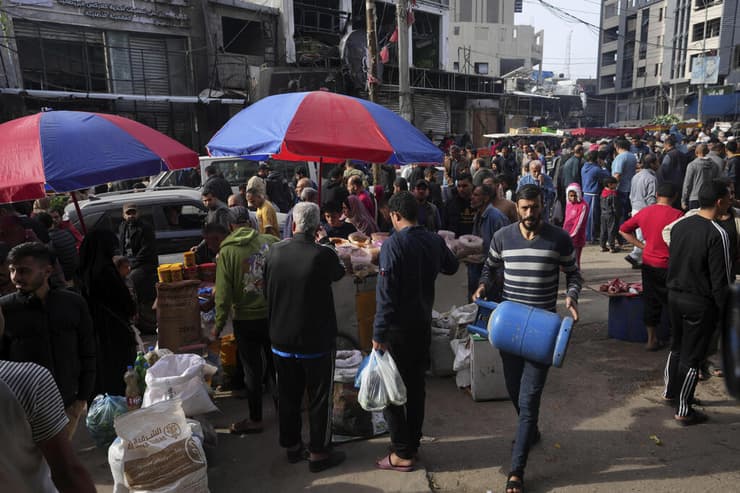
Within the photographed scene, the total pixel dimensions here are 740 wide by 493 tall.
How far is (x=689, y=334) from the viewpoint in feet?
13.9

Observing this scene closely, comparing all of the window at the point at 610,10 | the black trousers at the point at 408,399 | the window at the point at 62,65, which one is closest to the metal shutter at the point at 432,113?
the window at the point at 62,65

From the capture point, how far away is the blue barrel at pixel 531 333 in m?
3.37

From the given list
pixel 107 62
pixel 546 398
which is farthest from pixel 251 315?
pixel 107 62

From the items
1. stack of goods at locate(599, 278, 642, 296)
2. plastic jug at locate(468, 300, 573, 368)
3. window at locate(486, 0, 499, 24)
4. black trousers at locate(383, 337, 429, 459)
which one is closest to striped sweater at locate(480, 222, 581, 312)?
plastic jug at locate(468, 300, 573, 368)

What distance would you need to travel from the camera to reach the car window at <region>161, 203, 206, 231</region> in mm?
8148

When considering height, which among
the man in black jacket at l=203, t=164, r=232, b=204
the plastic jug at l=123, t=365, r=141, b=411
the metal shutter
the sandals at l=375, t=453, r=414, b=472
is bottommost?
the sandals at l=375, t=453, r=414, b=472

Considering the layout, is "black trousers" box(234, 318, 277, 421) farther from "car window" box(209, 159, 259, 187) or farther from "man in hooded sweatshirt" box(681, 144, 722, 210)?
"man in hooded sweatshirt" box(681, 144, 722, 210)

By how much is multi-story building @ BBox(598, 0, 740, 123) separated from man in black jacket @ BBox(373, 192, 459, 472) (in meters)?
46.9

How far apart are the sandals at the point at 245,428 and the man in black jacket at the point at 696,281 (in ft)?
11.5

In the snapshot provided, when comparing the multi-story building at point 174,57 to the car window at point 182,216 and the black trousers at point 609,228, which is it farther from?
the black trousers at point 609,228

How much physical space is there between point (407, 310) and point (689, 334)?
7.64 ft

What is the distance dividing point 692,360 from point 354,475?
2789mm

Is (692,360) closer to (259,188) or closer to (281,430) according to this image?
(281,430)

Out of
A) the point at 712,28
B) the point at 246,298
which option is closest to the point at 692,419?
the point at 246,298
